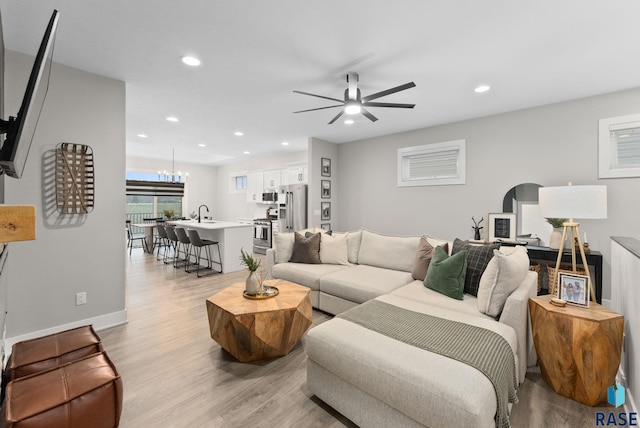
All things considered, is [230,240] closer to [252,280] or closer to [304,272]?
[304,272]

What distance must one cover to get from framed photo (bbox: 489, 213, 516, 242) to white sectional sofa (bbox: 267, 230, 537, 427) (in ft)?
5.62

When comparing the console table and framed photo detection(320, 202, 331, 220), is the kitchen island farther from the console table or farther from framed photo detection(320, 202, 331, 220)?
the console table

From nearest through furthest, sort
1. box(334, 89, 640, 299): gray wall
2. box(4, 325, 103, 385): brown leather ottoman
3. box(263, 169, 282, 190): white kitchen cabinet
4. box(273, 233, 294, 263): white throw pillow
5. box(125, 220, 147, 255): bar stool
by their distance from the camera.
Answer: box(4, 325, 103, 385): brown leather ottoman, box(334, 89, 640, 299): gray wall, box(273, 233, 294, 263): white throw pillow, box(125, 220, 147, 255): bar stool, box(263, 169, 282, 190): white kitchen cabinet

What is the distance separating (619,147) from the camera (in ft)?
11.2

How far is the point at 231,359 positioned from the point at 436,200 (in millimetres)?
4062

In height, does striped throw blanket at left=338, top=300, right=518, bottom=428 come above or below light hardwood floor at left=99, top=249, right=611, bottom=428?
above

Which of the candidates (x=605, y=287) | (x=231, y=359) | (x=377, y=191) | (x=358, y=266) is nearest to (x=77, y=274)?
(x=231, y=359)

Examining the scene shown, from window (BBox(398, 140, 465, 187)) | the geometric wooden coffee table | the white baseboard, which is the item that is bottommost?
the white baseboard

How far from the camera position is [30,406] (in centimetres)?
118

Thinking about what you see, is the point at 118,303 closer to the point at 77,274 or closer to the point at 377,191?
the point at 77,274

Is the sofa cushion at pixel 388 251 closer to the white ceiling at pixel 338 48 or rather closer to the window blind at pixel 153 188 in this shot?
the white ceiling at pixel 338 48

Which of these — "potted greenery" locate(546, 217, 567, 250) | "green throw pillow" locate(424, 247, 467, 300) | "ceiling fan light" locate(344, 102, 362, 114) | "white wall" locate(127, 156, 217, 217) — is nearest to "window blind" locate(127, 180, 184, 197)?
"white wall" locate(127, 156, 217, 217)

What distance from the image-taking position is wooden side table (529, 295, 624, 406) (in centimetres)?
178

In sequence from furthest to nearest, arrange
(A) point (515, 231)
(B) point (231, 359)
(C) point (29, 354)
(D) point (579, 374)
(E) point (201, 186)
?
1. (E) point (201, 186)
2. (A) point (515, 231)
3. (B) point (231, 359)
4. (D) point (579, 374)
5. (C) point (29, 354)
